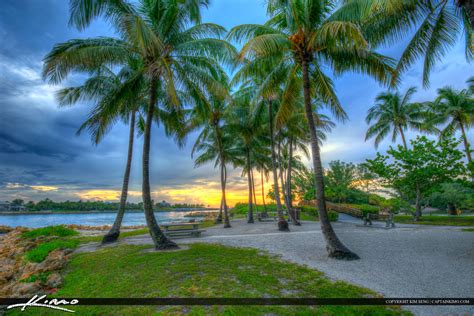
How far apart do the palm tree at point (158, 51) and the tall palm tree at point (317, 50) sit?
1.45 m

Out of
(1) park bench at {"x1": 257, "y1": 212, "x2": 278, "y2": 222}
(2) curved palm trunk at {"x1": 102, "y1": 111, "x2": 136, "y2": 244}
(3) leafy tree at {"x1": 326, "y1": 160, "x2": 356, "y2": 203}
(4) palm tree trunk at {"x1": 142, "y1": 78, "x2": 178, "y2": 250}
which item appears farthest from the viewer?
(3) leafy tree at {"x1": 326, "y1": 160, "x2": 356, "y2": 203}

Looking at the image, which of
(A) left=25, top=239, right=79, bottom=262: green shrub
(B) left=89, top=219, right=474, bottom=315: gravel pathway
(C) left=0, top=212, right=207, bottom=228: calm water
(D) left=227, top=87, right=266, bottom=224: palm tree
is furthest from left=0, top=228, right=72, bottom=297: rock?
(C) left=0, top=212, right=207, bottom=228: calm water

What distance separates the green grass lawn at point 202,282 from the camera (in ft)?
12.2

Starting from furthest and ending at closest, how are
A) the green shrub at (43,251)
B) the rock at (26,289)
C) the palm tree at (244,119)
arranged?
1. the palm tree at (244,119)
2. the green shrub at (43,251)
3. the rock at (26,289)

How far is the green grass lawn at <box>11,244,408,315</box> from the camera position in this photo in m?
3.72

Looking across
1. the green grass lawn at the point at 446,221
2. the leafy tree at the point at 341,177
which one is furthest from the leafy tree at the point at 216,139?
the leafy tree at the point at 341,177

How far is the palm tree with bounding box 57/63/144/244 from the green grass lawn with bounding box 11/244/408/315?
4459mm

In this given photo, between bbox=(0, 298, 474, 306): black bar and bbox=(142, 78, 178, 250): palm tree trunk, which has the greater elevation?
bbox=(142, 78, 178, 250): palm tree trunk

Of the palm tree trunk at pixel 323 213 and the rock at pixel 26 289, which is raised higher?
the palm tree trunk at pixel 323 213

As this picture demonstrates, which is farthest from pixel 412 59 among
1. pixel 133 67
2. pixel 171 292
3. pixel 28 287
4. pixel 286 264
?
pixel 28 287

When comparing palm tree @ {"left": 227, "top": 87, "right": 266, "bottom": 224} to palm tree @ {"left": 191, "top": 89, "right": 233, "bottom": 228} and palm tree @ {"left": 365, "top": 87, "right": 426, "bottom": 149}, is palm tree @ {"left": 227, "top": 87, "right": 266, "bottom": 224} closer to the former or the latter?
palm tree @ {"left": 191, "top": 89, "right": 233, "bottom": 228}

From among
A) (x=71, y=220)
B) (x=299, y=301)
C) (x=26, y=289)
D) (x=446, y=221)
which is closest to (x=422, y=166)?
(x=446, y=221)

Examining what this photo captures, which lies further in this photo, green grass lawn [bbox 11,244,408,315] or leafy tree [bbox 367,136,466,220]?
leafy tree [bbox 367,136,466,220]

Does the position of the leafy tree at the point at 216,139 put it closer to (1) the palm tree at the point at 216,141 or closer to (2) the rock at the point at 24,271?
(1) the palm tree at the point at 216,141
